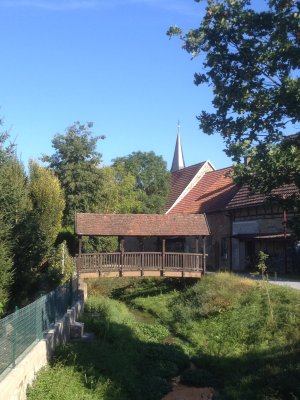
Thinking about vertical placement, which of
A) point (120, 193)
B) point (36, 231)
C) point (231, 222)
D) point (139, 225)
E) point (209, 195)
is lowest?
point (36, 231)

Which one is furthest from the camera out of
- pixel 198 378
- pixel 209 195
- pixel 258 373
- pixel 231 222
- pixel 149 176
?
pixel 149 176

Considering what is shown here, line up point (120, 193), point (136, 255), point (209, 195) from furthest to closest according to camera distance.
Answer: point (120, 193) < point (209, 195) < point (136, 255)

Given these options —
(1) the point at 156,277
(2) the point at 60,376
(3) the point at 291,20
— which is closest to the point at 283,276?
(1) the point at 156,277

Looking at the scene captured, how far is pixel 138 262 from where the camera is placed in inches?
1041

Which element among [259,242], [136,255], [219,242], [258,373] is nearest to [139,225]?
[136,255]

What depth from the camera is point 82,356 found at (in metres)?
12.6

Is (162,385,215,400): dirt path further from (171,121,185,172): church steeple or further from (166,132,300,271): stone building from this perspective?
(171,121,185,172): church steeple

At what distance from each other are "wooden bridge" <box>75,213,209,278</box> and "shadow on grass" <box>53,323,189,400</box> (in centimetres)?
876

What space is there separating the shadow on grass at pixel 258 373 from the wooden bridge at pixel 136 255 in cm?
1022

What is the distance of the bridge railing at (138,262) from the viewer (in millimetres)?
25812

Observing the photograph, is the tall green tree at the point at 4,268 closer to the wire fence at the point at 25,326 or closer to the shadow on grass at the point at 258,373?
the wire fence at the point at 25,326

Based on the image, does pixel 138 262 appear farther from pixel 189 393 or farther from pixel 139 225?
pixel 189 393

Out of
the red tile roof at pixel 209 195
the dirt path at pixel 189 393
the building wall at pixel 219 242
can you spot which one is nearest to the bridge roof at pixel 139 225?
the building wall at pixel 219 242

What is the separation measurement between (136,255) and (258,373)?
46.2 feet
